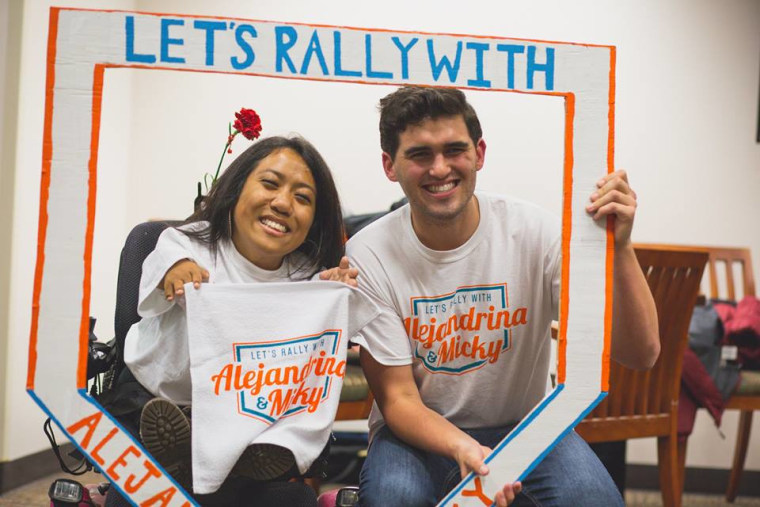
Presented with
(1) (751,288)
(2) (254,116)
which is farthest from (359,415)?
(1) (751,288)

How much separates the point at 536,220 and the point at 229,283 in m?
0.62

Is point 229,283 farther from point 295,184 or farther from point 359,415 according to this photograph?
point 359,415

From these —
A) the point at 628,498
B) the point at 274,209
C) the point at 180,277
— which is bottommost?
the point at 628,498

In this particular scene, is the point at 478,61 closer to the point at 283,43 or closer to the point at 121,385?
the point at 283,43

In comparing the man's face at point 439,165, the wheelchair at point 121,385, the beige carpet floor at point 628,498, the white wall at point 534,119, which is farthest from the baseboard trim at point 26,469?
the man's face at point 439,165

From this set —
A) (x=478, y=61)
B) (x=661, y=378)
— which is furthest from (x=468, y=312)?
(x=661, y=378)

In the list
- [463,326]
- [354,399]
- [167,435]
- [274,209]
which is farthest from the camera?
[354,399]

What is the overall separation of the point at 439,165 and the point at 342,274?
0.27 m

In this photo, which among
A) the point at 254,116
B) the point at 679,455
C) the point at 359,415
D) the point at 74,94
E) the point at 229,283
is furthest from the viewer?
the point at 679,455

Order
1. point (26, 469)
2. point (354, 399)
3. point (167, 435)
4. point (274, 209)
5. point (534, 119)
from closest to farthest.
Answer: point (167, 435), point (274, 209), point (354, 399), point (26, 469), point (534, 119)

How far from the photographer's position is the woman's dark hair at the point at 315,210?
4.09 feet

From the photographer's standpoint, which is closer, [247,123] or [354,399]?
[247,123]

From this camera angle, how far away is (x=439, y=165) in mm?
1263

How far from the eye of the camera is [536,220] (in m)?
1.39
